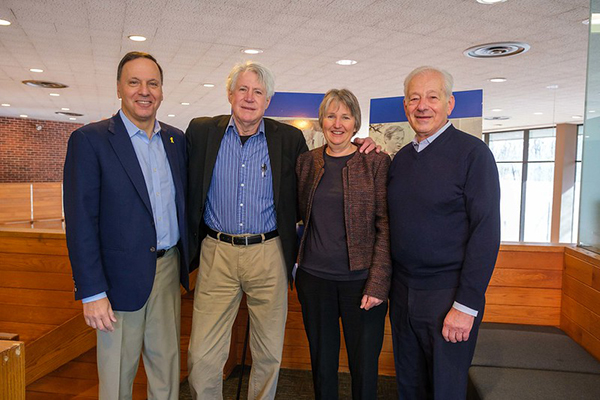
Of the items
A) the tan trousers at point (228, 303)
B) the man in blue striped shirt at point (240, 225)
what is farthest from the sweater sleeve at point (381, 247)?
the tan trousers at point (228, 303)

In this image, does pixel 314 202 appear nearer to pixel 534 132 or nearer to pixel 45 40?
pixel 45 40

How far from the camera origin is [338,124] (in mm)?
2156

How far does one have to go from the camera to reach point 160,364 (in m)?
2.14

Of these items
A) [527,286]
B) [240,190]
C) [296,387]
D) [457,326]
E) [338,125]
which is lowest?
[296,387]

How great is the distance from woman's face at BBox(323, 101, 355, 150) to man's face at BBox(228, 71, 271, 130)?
1.10ft

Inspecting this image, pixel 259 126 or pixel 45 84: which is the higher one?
pixel 45 84

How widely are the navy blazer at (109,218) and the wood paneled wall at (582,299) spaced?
2354 millimetres

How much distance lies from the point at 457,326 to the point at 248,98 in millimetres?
1378

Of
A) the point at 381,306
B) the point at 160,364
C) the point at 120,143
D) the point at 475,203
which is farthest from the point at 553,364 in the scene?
the point at 120,143

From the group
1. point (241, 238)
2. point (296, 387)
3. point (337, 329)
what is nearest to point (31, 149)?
point (296, 387)

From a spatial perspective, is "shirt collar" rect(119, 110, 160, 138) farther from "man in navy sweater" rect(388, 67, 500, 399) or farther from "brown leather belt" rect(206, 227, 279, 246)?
"man in navy sweater" rect(388, 67, 500, 399)

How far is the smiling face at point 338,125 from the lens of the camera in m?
2.17

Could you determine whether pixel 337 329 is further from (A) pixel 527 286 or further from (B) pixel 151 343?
(A) pixel 527 286

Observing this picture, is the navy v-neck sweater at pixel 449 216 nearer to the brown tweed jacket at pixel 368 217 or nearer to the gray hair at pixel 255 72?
the brown tweed jacket at pixel 368 217
